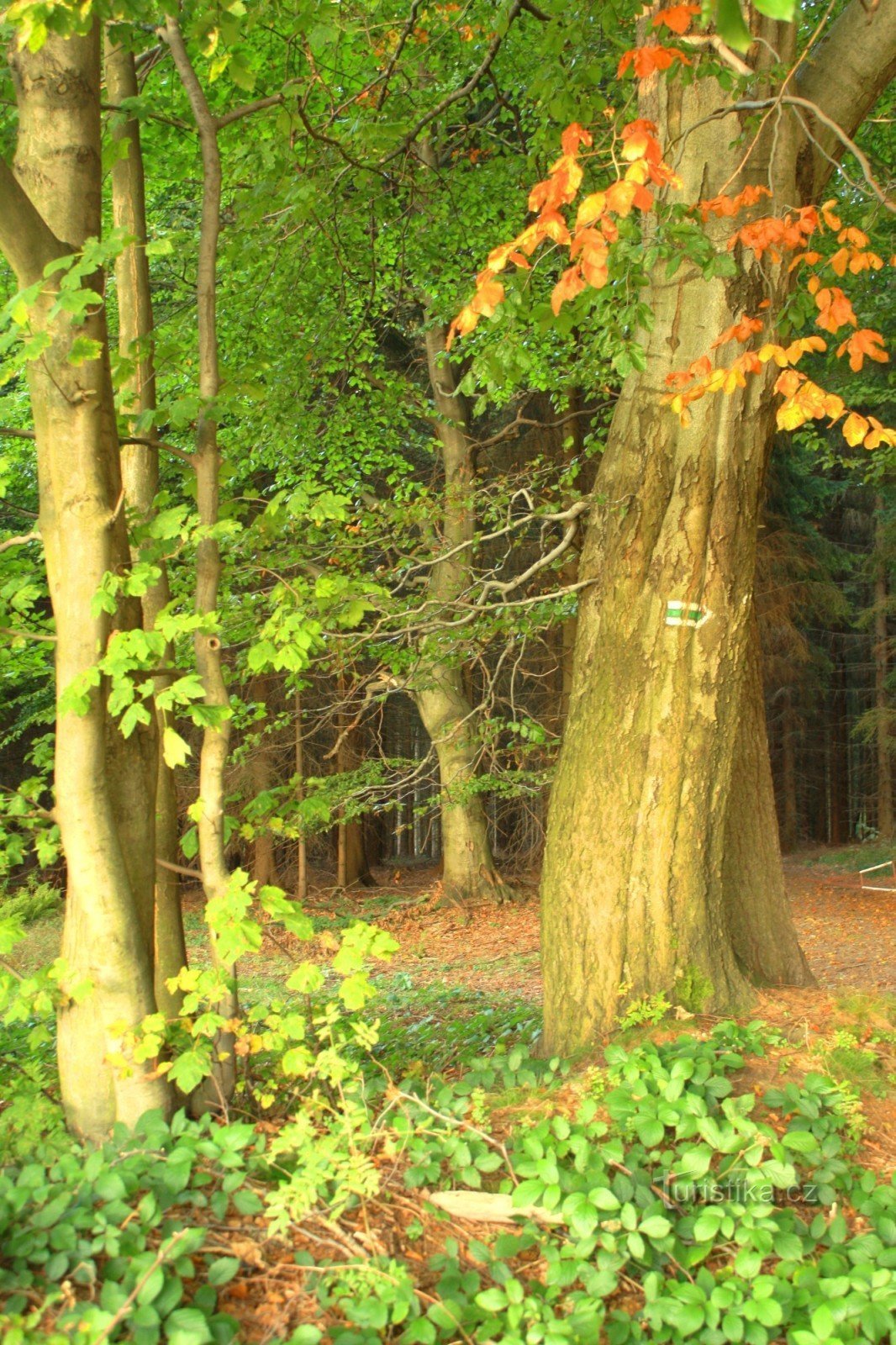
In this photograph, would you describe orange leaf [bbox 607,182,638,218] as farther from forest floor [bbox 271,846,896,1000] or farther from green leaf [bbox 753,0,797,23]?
forest floor [bbox 271,846,896,1000]

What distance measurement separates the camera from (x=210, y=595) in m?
4.05

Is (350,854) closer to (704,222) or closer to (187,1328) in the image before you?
(704,222)

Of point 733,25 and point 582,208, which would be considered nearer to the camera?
point 733,25

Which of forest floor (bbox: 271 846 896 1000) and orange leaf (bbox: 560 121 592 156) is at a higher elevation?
orange leaf (bbox: 560 121 592 156)

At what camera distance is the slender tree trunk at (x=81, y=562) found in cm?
357

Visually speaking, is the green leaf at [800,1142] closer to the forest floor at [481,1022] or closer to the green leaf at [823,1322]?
the forest floor at [481,1022]

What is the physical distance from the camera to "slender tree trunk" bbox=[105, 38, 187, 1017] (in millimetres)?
4173

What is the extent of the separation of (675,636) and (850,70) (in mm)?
3166

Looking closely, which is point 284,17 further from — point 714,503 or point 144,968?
point 144,968

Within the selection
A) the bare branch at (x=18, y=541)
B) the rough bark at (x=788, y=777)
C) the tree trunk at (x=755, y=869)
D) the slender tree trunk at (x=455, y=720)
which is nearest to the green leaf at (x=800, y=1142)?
the tree trunk at (x=755, y=869)

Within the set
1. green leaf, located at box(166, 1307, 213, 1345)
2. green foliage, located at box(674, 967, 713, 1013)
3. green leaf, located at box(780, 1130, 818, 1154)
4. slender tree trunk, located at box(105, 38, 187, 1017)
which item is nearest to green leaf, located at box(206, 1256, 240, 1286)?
green leaf, located at box(166, 1307, 213, 1345)

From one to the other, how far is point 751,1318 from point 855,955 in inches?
327

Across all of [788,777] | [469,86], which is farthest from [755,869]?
[788,777]

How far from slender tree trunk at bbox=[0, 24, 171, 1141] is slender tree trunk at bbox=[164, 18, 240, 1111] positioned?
273mm
